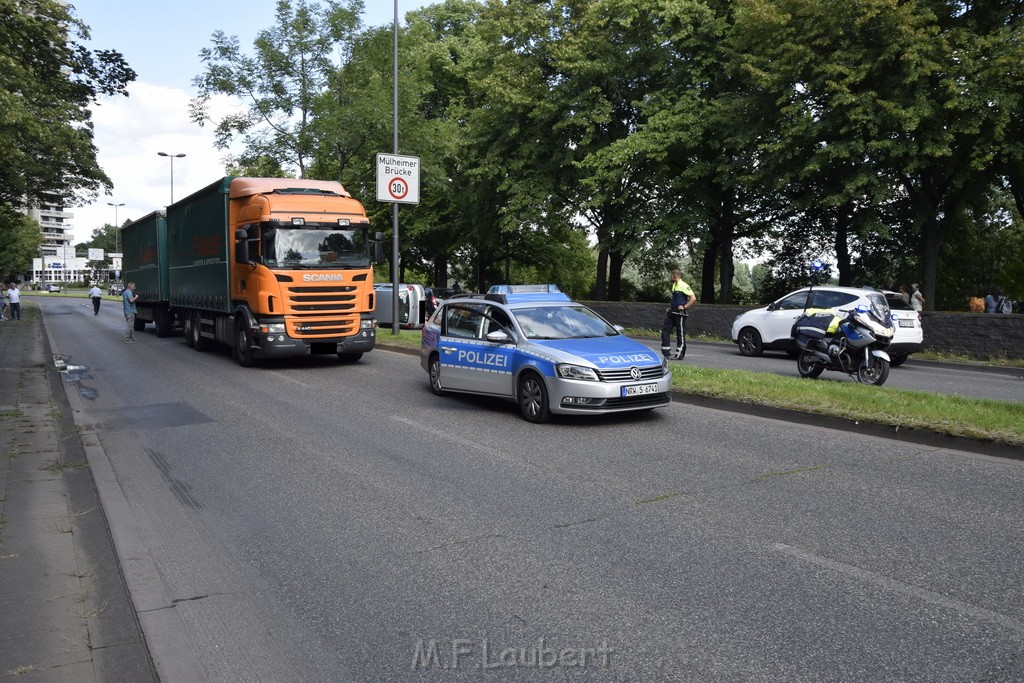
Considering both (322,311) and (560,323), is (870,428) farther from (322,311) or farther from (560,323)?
(322,311)

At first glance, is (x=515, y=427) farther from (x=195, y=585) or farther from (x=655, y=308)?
(x=655, y=308)

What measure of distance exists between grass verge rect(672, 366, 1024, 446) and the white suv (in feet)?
19.0

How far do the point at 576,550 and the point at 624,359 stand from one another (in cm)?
468

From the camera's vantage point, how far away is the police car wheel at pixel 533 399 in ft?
32.0

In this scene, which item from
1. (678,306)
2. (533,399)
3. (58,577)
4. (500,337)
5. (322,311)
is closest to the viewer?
(58,577)

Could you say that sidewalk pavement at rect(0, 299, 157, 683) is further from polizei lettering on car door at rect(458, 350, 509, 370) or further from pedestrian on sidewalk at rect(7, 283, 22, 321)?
pedestrian on sidewalk at rect(7, 283, 22, 321)

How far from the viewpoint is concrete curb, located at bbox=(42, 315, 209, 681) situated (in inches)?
147

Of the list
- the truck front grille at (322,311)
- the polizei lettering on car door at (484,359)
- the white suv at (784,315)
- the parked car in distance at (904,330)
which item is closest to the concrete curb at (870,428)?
the polizei lettering on car door at (484,359)

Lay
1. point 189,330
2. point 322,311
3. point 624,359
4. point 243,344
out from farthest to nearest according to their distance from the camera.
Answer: point 189,330, point 243,344, point 322,311, point 624,359

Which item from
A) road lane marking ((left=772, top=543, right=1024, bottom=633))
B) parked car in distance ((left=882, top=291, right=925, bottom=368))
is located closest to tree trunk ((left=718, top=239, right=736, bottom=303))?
parked car in distance ((left=882, top=291, right=925, bottom=368))

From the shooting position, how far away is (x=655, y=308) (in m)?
28.9

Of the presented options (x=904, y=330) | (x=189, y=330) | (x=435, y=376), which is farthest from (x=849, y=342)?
(x=189, y=330)

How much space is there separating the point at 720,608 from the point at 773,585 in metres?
0.47

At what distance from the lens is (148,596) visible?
456cm
